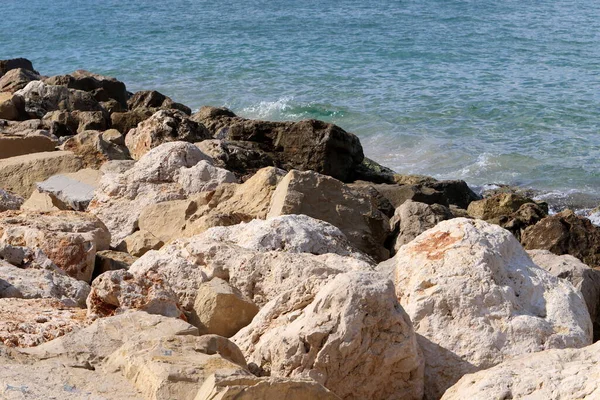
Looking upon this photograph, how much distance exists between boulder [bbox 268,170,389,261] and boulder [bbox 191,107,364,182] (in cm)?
319

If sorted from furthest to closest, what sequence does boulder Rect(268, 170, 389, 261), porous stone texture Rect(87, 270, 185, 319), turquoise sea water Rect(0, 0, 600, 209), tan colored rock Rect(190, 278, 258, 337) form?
turquoise sea water Rect(0, 0, 600, 209), boulder Rect(268, 170, 389, 261), tan colored rock Rect(190, 278, 258, 337), porous stone texture Rect(87, 270, 185, 319)

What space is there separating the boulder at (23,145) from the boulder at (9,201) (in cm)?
155

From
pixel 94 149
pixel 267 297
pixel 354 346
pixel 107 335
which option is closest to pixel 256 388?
pixel 354 346

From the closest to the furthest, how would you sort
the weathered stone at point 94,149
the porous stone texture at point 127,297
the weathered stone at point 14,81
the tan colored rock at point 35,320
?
the tan colored rock at point 35,320 < the porous stone texture at point 127,297 < the weathered stone at point 94,149 < the weathered stone at point 14,81

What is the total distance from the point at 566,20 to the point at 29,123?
61.0ft

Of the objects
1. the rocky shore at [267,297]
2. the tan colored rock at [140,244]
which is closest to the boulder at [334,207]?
the rocky shore at [267,297]

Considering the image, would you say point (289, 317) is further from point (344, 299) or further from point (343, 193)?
point (343, 193)

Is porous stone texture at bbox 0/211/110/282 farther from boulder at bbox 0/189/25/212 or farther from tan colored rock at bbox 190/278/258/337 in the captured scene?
tan colored rock at bbox 190/278/258/337

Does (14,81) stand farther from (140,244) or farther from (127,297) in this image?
(127,297)

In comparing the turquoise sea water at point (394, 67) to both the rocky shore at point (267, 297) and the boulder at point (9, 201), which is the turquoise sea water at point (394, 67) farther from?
the boulder at point (9, 201)

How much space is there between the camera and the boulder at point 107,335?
3145mm

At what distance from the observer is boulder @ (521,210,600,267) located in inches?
269

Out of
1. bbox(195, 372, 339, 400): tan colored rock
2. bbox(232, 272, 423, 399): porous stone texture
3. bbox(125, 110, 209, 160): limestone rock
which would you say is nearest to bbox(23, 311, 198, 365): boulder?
bbox(232, 272, 423, 399): porous stone texture

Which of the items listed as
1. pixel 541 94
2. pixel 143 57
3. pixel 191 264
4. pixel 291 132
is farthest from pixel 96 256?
pixel 143 57
